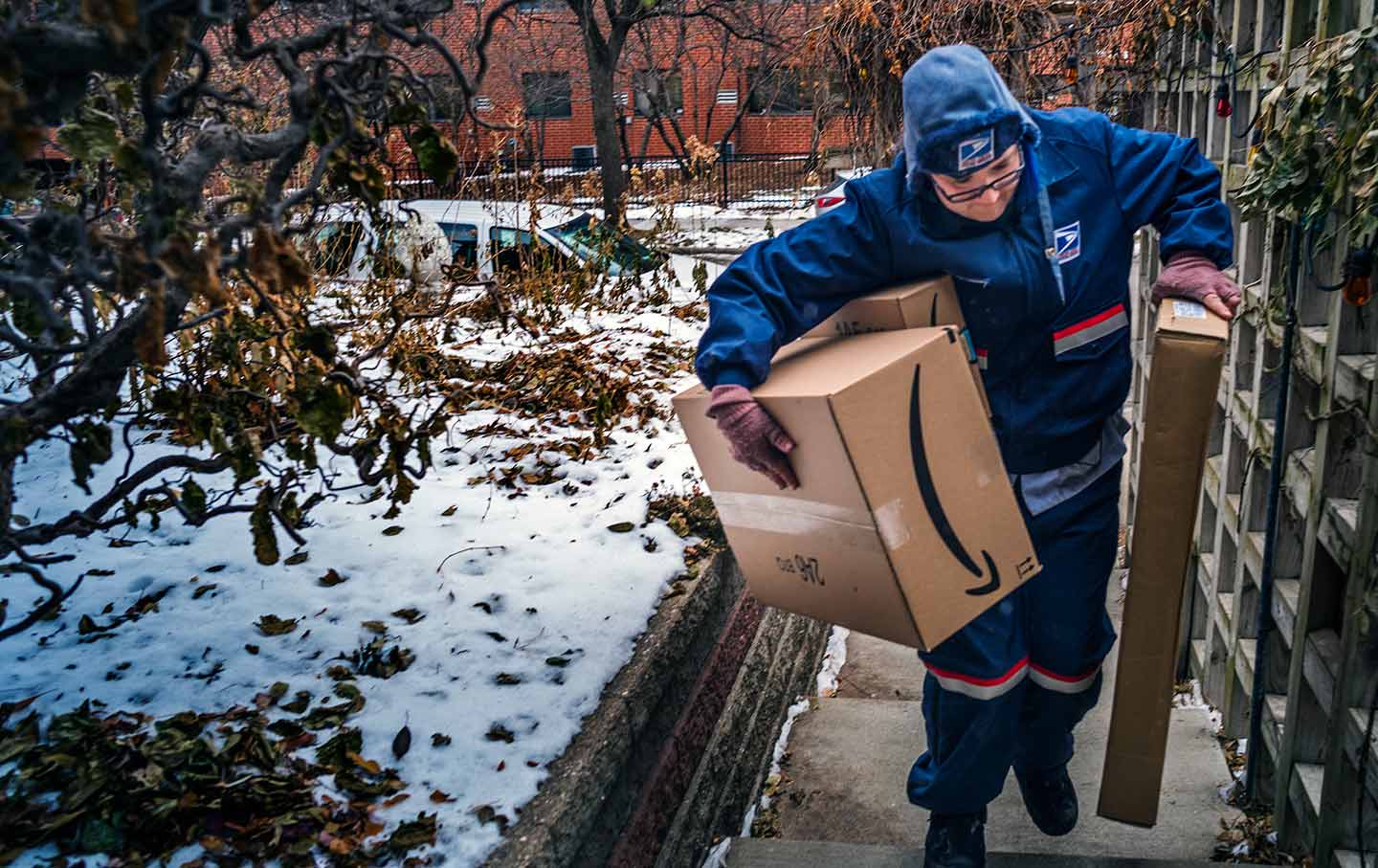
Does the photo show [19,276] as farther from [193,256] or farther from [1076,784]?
[1076,784]

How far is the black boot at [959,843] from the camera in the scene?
282cm

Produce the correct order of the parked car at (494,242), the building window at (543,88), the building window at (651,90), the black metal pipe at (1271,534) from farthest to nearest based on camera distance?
1. the building window at (651,90)
2. the building window at (543,88)
3. the parked car at (494,242)
4. the black metal pipe at (1271,534)

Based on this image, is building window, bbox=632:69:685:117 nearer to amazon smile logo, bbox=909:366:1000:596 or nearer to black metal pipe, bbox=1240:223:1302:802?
black metal pipe, bbox=1240:223:1302:802

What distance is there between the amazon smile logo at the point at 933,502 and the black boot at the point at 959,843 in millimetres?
690

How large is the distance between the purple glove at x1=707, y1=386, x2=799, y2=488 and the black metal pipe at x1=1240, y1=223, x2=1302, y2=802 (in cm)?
127

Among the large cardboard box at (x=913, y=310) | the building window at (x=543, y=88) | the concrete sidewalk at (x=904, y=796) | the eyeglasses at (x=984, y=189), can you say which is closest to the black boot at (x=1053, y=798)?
the concrete sidewalk at (x=904, y=796)

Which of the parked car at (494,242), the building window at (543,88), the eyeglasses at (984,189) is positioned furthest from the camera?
the building window at (543,88)

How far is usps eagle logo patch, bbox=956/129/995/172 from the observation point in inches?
98.1

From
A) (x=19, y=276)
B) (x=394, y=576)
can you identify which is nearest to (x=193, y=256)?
(x=19, y=276)

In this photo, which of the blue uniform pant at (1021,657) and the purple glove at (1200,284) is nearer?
the purple glove at (1200,284)

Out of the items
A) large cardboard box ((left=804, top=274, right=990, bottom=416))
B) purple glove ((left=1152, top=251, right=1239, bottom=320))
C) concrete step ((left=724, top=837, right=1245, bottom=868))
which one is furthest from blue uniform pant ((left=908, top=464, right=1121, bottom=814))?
purple glove ((left=1152, top=251, right=1239, bottom=320))

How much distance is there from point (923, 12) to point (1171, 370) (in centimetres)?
481

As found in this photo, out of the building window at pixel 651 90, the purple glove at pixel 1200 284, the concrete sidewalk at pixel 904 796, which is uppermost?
the building window at pixel 651 90

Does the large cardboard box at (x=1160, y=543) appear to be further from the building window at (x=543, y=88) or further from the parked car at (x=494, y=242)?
the building window at (x=543, y=88)
